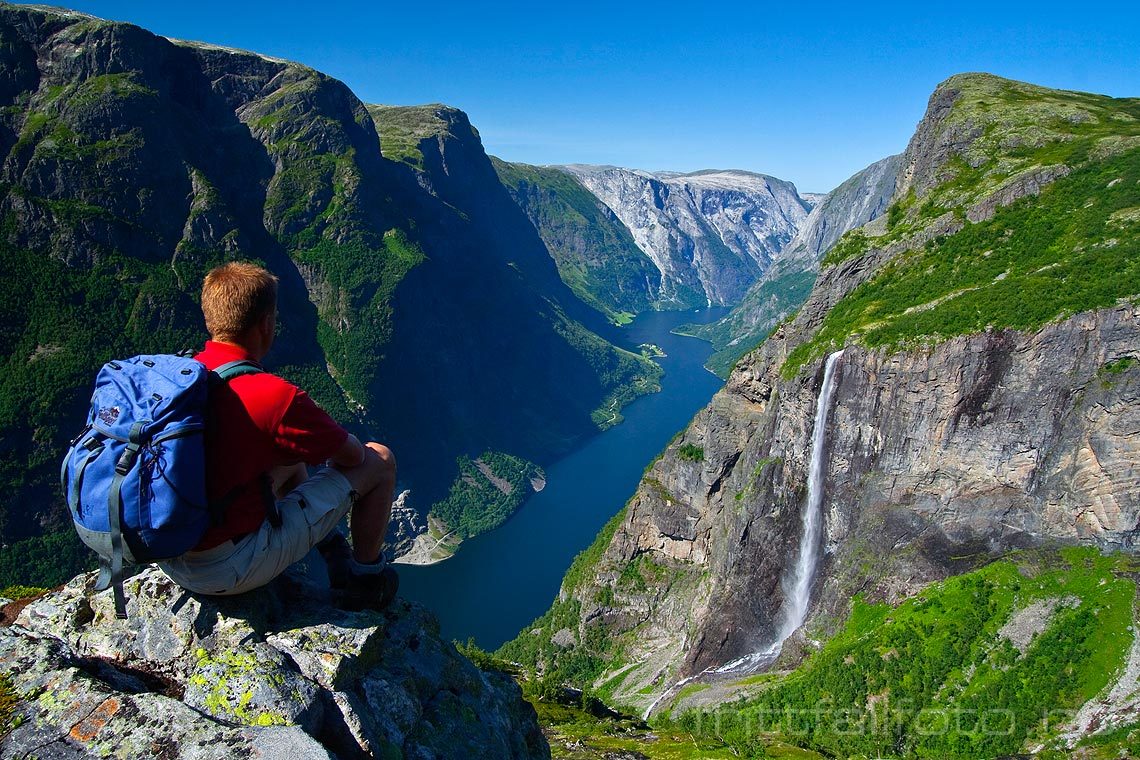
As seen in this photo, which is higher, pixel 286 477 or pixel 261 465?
pixel 261 465

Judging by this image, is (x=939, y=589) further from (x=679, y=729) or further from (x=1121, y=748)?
(x=679, y=729)

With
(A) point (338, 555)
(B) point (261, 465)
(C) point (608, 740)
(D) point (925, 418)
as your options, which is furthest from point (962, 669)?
(B) point (261, 465)

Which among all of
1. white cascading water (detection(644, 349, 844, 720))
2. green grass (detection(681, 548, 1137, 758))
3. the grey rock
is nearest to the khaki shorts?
green grass (detection(681, 548, 1137, 758))

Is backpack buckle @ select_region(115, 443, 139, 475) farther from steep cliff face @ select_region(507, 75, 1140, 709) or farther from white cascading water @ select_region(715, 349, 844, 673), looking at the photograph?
white cascading water @ select_region(715, 349, 844, 673)

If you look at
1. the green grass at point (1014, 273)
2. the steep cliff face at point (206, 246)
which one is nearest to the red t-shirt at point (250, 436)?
the green grass at point (1014, 273)

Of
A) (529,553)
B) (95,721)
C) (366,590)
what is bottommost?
(529,553)

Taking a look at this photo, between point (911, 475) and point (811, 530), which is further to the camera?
point (811, 530)

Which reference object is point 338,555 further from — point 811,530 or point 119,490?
point 811,530

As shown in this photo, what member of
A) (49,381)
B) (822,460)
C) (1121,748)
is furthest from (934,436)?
(49,381)
